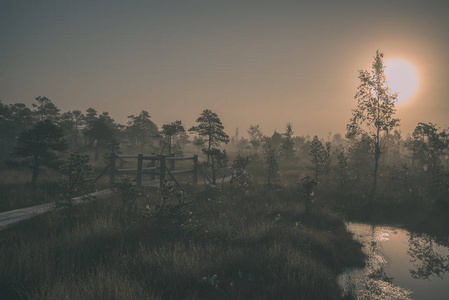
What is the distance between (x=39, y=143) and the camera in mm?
11234

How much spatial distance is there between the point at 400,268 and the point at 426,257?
150 centimetres

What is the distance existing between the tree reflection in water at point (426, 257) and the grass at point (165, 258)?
143 centimetres

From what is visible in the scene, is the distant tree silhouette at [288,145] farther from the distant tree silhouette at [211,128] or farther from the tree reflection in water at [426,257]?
the tree reflection in water at [426,257]

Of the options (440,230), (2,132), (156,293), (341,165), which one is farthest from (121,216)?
(2,132)

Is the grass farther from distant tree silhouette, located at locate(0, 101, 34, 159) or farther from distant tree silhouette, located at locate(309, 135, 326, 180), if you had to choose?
distant tree silhouette, located at locate(0, 101, 34, 159)

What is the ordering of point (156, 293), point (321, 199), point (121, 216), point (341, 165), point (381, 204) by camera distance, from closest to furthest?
point (156, 293) < point (121, 216) < point (381, 204) < point (321, 199) < point (341, 165)

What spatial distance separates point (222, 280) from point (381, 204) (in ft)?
38.1

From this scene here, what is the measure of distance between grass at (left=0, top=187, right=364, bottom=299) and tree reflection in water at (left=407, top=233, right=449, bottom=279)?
4.68ft

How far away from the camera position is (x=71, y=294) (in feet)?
11.3

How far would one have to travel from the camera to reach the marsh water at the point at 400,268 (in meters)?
5.31

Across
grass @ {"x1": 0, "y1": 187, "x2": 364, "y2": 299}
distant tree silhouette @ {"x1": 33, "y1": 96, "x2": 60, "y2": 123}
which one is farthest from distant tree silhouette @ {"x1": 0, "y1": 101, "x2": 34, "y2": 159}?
grass @ {"x1": 0, "y1": 187, "x2": 364, "y2": 299}

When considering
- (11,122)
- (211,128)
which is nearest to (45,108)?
(11,122)

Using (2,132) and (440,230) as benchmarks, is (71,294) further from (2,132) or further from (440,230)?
(2,132)

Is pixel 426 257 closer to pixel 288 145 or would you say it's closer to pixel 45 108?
pixel 288 145
